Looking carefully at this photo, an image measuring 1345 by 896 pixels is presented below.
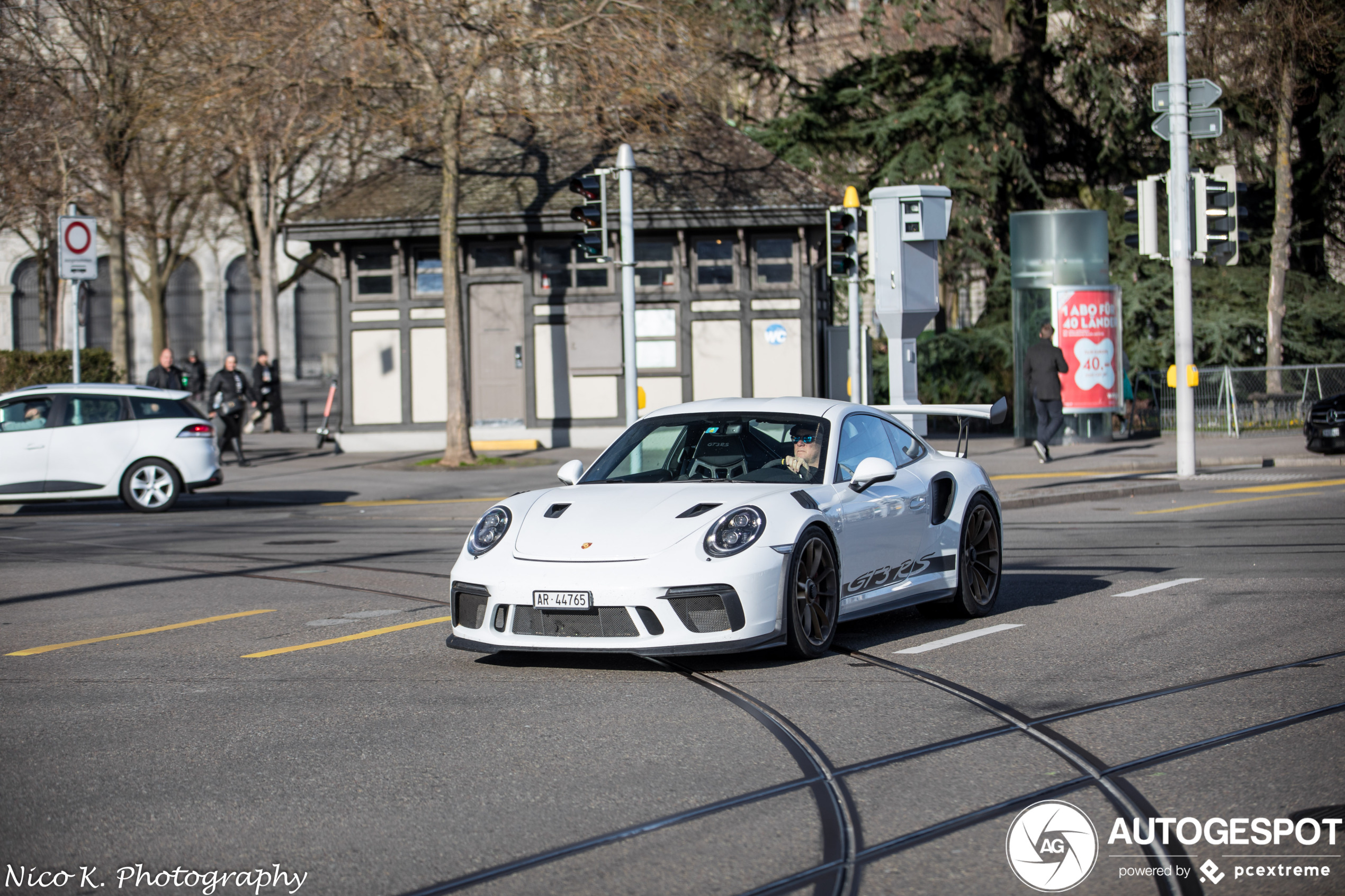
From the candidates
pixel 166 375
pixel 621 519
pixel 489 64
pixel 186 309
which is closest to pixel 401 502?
pixel 489 64

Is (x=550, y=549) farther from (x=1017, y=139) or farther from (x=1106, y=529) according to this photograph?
(x=1017, y=139)

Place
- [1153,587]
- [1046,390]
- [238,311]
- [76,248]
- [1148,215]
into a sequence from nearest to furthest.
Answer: [1153,587], [1148,215], [76,248], [1046,390], [238,311]

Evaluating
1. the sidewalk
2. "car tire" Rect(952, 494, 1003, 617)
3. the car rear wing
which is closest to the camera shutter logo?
"car tire" Rect(952, 494, 1003, 617)

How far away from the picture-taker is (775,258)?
29.2 m


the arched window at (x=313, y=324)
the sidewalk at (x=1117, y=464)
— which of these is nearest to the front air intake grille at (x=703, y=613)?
the sidewalk at (x=1117, y=464)

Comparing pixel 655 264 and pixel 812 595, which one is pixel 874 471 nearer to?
pixel 812 595

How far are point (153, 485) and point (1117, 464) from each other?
531 inches

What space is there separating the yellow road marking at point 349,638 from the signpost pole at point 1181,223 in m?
13.0

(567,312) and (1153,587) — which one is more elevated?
(567,312)

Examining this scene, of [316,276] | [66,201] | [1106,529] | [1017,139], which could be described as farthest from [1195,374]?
[316,276]

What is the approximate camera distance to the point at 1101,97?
107ft

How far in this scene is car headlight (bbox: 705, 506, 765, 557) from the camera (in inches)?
279

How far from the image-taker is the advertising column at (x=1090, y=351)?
26109 millimetres

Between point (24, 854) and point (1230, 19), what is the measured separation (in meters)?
32.7
